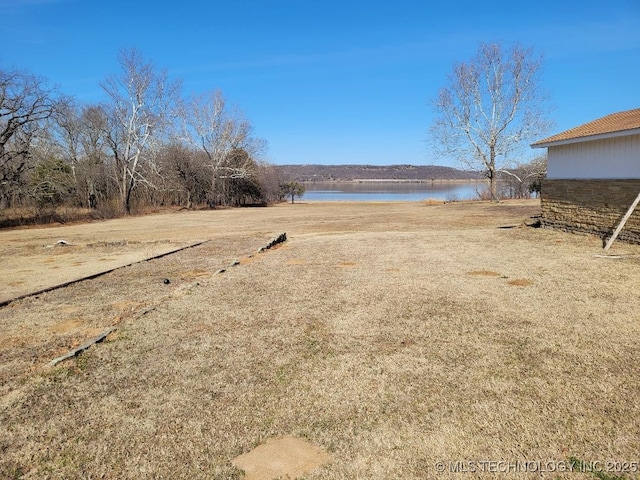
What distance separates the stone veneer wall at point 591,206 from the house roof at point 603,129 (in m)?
1.01

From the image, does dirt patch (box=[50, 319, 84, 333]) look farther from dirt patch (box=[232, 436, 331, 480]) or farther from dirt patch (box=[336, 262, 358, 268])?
dirt patch (box=[336, 262, 358, 268])

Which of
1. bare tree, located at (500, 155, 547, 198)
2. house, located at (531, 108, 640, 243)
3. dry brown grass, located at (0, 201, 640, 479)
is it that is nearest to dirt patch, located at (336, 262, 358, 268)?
dry brown grass, located at (0, 201, 640, 479)

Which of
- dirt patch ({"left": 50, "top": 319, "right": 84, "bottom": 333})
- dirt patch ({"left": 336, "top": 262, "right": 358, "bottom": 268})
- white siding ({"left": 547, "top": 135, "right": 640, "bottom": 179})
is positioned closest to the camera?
dirt patch ({"left": 50, "top": 319, "right": 84, "bottom": 333})

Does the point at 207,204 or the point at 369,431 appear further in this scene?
the point at 207,204

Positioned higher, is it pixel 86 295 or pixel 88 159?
pixel 88 159

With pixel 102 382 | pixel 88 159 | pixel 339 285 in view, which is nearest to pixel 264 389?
pixel 102 382

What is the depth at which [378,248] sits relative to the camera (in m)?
9.41

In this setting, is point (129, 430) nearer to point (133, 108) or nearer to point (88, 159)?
point (133, 108)

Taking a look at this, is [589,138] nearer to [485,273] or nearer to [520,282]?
[485,273]

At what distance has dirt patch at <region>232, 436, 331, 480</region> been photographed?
2.12 metres

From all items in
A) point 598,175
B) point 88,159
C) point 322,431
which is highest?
point 88,159

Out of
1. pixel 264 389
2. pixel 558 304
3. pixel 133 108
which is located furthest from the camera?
pixel 133 108

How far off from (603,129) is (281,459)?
10837 mm

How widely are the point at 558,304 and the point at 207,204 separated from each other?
31304mm
